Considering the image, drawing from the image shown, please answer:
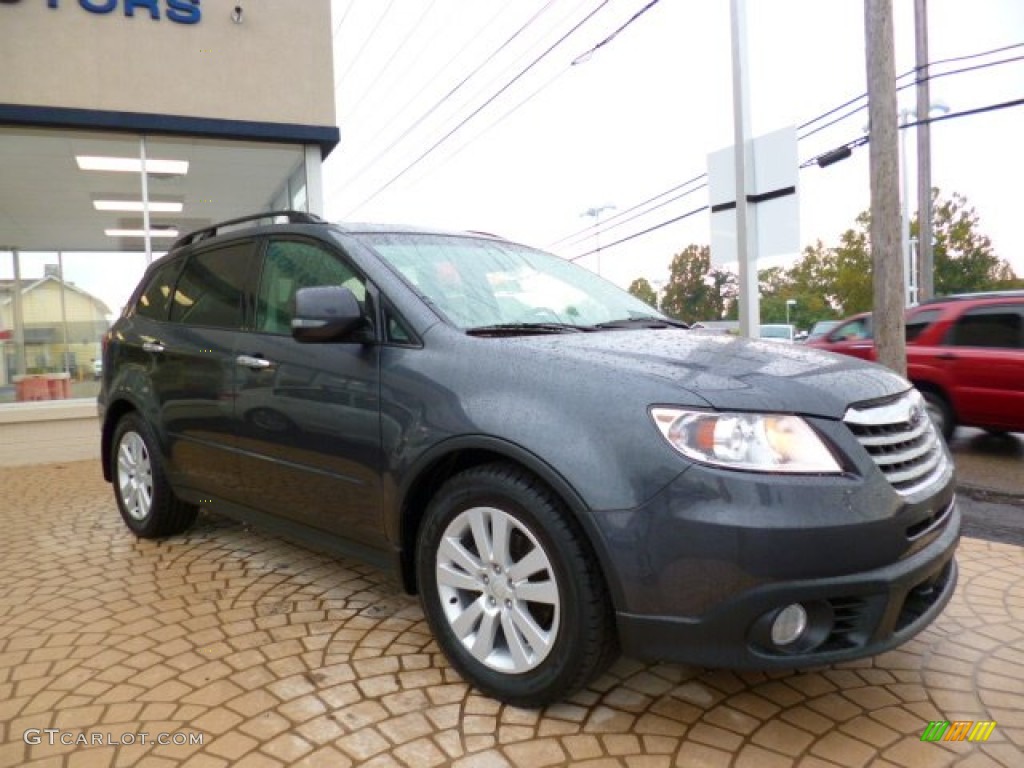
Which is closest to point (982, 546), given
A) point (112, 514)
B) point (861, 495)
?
point (861, 495)

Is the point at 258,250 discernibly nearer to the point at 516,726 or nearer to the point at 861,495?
the point at 516,726

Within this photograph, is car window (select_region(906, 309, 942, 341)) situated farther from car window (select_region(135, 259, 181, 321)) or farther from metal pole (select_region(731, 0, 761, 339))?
car window (select_region(135, 259, 181, 321))

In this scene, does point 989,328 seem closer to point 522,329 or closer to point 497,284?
point 497,284

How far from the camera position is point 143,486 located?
14.5 ft

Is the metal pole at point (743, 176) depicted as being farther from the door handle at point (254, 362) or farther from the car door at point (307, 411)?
the door handle at point (254, 362)

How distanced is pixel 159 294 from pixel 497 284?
2.36m

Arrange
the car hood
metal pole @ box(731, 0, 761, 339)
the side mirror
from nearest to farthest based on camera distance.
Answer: the car hood, the side mirror, metal pole @ box(731, 0, 761, 339)

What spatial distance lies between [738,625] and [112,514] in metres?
4.83

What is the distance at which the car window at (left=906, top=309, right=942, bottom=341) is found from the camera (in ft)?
25.8

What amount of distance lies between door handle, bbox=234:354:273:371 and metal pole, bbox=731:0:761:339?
176 inches

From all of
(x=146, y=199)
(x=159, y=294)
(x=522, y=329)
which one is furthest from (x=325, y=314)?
(x=146, y=199)

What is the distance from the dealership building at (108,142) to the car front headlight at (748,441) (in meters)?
7.77

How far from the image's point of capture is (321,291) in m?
2.71

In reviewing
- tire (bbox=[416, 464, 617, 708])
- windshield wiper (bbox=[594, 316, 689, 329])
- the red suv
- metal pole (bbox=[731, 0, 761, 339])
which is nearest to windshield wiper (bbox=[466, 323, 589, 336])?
windshield wiper (bbox=[594, 316, 689, 329])
